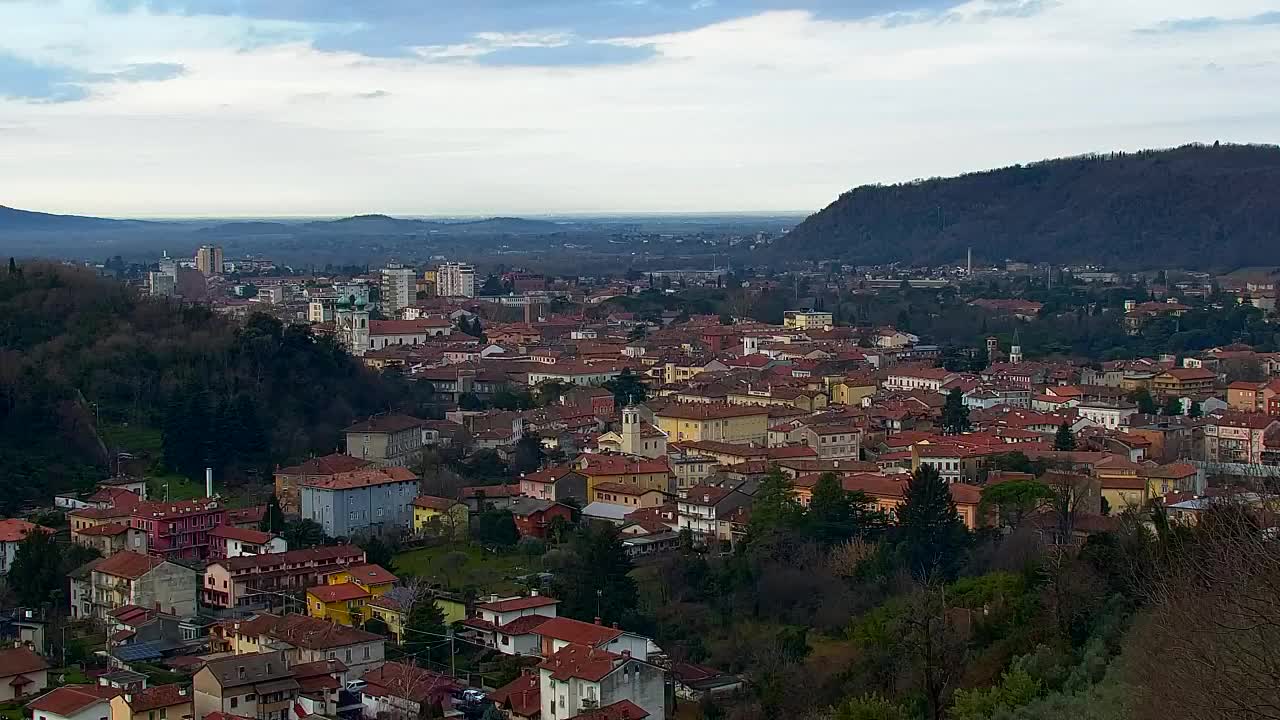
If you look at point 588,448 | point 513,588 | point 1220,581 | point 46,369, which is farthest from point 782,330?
point 1220,581

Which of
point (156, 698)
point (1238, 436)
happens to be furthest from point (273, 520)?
point (1238, 436)

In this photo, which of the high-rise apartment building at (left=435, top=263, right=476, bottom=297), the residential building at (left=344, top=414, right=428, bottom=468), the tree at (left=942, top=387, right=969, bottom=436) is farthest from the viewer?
the high-rise apartment building at (left=435, top=263, right=476, bottom=297)

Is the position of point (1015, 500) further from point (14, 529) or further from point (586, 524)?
point (14, 529)

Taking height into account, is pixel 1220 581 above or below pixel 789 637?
above

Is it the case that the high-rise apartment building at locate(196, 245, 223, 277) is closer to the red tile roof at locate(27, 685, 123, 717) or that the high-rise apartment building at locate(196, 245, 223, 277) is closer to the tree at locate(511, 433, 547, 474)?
the tree at locate(511, 433, 547, 474)

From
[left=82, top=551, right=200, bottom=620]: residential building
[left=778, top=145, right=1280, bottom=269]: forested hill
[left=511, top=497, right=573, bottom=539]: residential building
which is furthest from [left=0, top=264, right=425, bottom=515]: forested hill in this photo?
[left=778, top=145, right=1280, bottom=269]: forested hill

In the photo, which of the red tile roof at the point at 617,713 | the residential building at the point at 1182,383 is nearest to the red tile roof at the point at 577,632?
the red tile roof at the point at 617,713

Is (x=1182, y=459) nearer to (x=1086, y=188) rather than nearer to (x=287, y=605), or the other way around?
(x=287, y=605)
